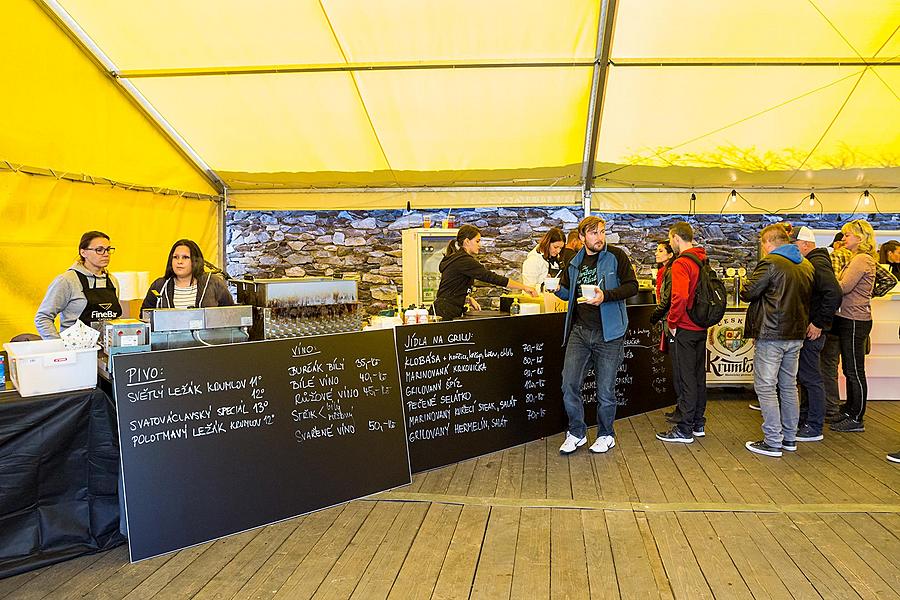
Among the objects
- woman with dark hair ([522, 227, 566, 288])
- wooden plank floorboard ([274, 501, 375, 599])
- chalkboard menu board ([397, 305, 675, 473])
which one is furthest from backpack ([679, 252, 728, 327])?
wooden plank floorboard ([274, 501, 375, 599])

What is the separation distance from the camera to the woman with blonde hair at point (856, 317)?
5.19 metres

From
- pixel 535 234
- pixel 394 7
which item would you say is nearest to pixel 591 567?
pixel 394 7

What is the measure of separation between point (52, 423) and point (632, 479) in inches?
126

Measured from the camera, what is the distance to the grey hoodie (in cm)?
406

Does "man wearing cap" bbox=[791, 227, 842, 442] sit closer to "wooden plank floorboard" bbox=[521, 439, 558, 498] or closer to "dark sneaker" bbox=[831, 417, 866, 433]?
"dark sneaker" bbox=[831, 417, 866, 433]

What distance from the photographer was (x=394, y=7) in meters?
5.17

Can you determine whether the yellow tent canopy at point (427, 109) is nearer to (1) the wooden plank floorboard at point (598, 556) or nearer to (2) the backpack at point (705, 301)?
(2) the backpack at point (705, 301)

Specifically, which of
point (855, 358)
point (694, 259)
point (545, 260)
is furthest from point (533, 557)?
point (855, 358)

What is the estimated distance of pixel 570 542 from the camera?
324 centimetres

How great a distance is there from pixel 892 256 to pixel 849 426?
2.65 meters

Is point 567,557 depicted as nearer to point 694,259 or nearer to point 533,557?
point 533,557

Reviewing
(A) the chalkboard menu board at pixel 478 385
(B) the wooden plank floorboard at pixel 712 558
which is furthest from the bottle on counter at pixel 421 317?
(B) the wooden plank floorboard at pixel 712 558

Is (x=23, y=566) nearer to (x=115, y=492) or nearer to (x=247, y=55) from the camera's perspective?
(x=115, y=492)

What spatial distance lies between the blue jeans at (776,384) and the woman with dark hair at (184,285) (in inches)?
146
